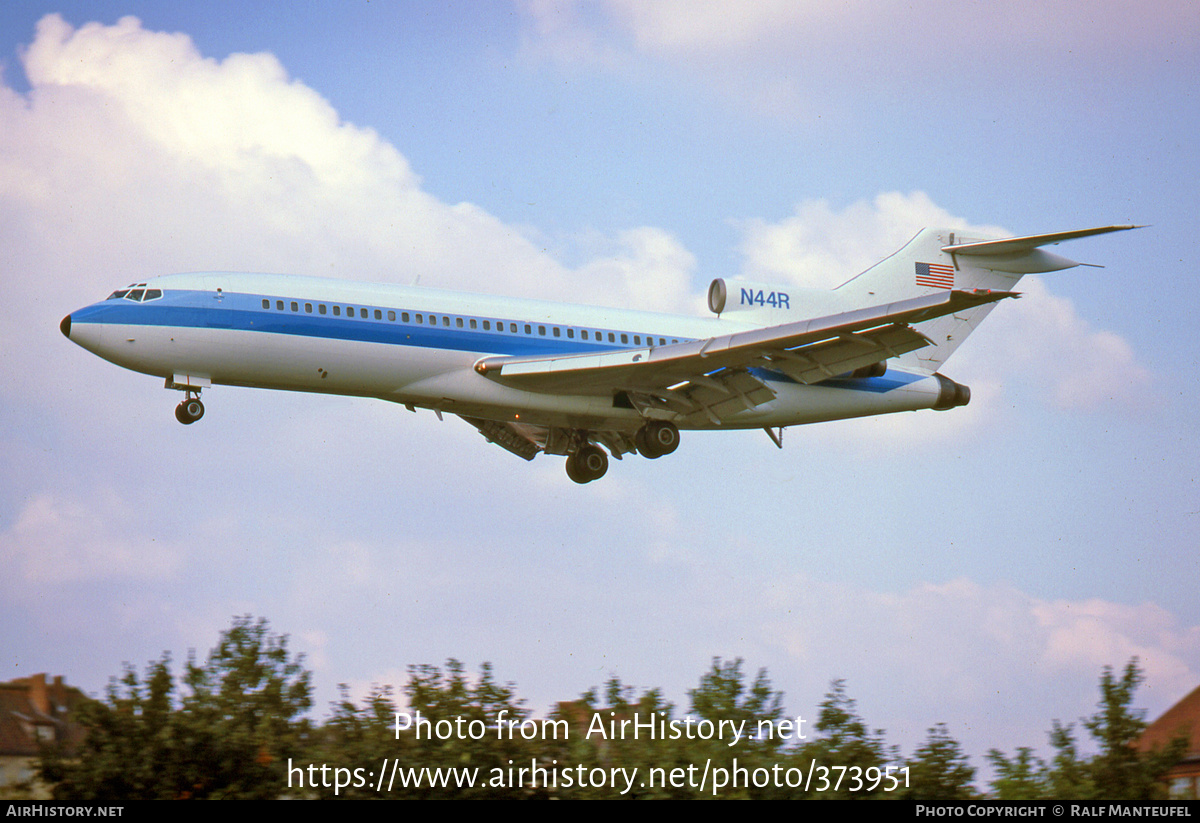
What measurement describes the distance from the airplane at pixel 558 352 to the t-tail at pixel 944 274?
0.30 ft

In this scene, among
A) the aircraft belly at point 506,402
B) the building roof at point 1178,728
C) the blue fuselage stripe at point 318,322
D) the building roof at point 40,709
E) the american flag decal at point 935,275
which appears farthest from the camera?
the american flag decal at point 935,275

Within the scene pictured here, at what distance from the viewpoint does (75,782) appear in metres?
23.2

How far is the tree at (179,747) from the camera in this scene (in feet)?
76.4

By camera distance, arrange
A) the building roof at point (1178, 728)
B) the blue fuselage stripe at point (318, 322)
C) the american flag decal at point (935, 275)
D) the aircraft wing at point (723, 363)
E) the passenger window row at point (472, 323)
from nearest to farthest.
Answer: the blue fuselage stripe at point (318, 322) < the aircraft wing at point (723, 363) < the passenger window row at point (472, 323) < the building roof at point (1178, 728) < the american flag decal at point (935, 275)

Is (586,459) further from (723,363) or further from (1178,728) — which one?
(1178,728)

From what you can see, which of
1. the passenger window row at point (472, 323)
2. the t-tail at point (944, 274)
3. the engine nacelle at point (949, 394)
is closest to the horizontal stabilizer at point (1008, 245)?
the t-tail at point (944, 274)

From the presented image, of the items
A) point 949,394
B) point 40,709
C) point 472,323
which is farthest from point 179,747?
point 949,394

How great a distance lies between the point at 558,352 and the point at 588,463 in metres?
3.96

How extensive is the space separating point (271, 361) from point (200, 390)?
5.10ft

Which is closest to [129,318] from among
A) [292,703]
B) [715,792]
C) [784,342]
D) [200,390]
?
[200,390]

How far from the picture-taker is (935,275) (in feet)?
107

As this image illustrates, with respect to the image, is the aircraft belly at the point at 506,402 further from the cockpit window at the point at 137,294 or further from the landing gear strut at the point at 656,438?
the cockpit window at the point at 137,294

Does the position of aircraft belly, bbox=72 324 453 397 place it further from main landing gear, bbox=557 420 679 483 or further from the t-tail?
the t-tail

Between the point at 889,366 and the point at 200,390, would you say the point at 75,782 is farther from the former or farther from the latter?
the point at 889,366
